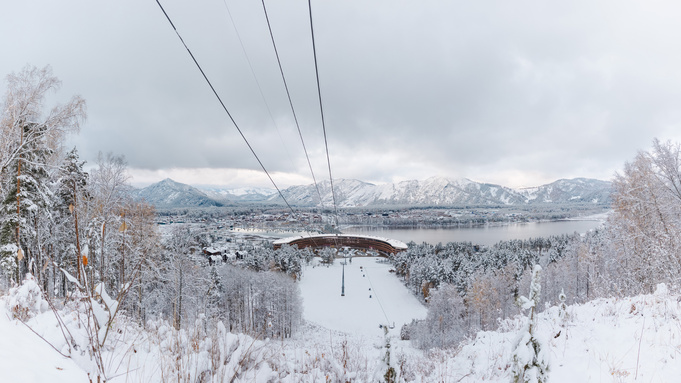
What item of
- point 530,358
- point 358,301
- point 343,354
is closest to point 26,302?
point 343,354

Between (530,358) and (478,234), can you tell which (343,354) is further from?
(478,234)

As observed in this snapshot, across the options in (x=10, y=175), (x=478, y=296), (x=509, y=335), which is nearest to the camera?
(x=509, y=335)

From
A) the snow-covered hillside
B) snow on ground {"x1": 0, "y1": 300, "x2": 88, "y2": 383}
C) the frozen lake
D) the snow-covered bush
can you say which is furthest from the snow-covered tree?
the frozen lake

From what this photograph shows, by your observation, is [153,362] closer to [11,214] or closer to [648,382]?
[648,382]

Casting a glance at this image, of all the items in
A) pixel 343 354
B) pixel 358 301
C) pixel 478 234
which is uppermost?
pixel 343 354

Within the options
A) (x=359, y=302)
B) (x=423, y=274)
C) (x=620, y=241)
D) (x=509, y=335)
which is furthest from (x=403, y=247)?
(x=509, y=335)

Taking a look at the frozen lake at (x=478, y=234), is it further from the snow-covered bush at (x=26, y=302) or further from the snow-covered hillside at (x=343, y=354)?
the snow-covered bush at (x=26, y=302)

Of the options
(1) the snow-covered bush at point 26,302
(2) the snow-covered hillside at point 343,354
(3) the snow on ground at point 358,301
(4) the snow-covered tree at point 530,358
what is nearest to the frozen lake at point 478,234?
(3) the snow on ground at point 358,301
